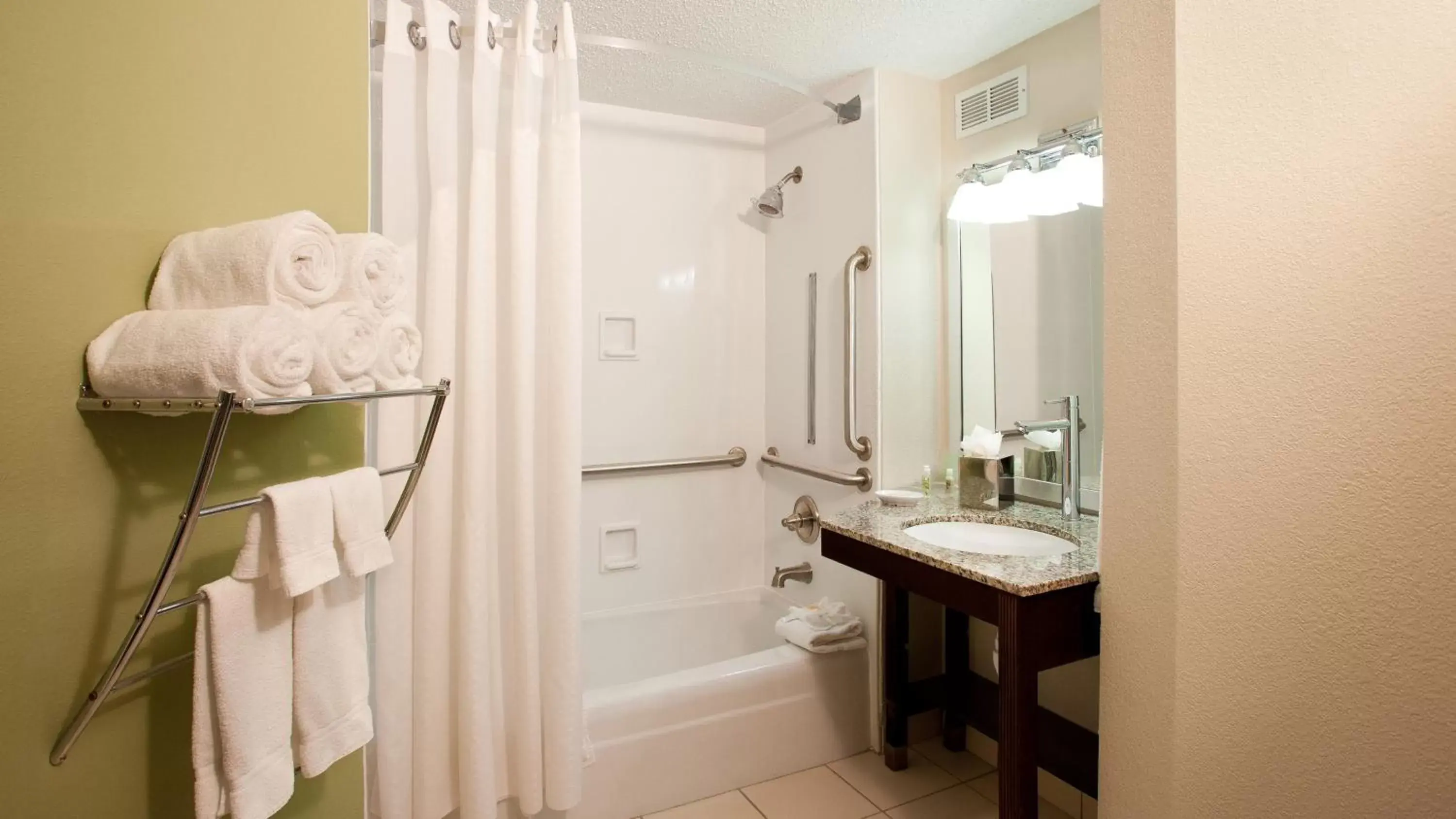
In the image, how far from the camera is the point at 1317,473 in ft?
3.21

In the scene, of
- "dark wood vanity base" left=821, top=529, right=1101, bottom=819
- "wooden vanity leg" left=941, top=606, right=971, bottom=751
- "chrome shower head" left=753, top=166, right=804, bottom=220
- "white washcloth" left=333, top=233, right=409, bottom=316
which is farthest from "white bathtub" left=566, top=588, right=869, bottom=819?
"chrome shower head" left=753, top=166, right=804, bottom=220

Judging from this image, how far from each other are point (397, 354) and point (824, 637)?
5.12 feet

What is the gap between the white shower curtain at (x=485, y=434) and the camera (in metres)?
1.43

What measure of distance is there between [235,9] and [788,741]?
214cm

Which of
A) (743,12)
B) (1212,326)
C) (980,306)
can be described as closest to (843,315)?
(980,306)

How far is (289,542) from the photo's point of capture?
869 mm

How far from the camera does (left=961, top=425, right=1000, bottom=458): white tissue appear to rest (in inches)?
78.0

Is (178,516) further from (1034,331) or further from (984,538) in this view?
(1034,331)

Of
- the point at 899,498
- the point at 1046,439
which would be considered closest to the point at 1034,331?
the point at 1046,439

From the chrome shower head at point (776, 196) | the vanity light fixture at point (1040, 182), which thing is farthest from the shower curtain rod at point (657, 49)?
the vanity light fixture at point (1040, 182)

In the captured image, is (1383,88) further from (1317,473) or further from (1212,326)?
(1317,473)

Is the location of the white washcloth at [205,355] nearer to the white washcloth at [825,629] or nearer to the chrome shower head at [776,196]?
the white washcloth at [825,629]

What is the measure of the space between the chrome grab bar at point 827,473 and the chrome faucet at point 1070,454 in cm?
57

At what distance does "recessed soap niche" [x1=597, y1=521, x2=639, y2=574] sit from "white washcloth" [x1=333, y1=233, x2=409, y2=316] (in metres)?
1.67
